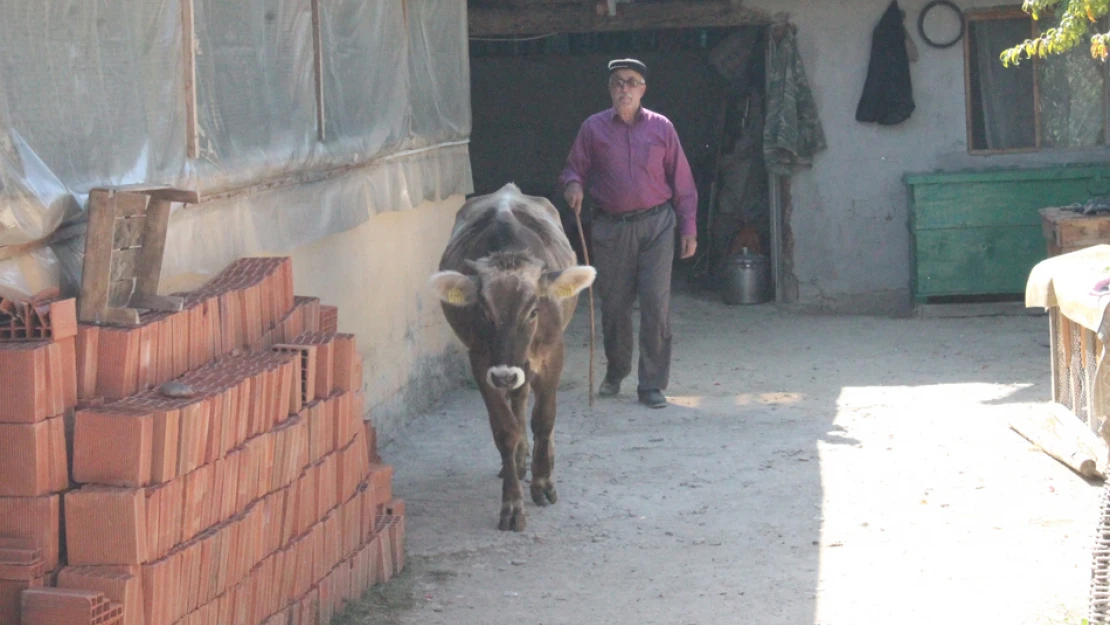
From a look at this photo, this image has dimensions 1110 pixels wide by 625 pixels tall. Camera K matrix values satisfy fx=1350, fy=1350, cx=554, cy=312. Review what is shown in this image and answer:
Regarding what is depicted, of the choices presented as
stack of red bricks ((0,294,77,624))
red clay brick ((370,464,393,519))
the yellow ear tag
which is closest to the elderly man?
the yellow ear tag

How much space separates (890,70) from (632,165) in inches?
167

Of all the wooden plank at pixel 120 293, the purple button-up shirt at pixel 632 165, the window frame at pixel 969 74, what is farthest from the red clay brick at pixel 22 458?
the window frame at pixel 969 74

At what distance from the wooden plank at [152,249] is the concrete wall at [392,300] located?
2.26 m

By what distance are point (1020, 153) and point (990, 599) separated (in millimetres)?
7971

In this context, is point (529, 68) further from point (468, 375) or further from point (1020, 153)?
point (468, 375)

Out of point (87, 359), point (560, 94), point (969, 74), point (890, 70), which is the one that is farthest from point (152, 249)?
point (560, 94)

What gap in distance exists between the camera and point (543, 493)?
6.77 metres

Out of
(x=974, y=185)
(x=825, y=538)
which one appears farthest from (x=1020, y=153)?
(x=825, y=538)

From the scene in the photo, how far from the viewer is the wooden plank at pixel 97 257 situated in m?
3.88

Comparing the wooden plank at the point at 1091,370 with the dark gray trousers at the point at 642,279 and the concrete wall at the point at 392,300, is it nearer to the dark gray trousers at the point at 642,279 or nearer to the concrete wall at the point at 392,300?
the dark gray trousers at the point at 642,279

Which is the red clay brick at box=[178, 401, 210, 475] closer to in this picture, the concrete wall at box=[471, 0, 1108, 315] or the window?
the concrete wall at box=[471, 0, 1108, 315]

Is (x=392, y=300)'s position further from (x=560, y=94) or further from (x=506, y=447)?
(x=560, y=94)

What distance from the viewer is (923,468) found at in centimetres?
721

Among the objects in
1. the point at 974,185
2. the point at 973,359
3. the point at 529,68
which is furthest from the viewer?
the point at 529,68
